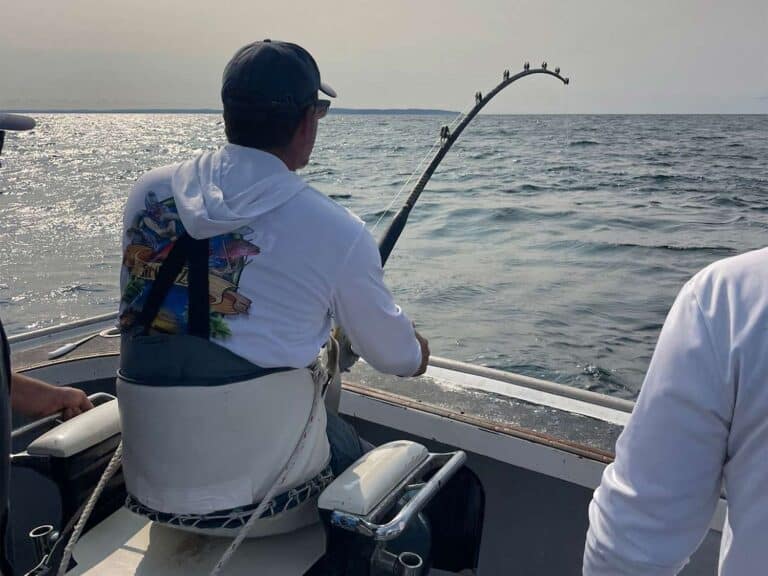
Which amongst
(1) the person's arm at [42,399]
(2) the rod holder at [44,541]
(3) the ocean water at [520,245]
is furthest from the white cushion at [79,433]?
(3) the ocean water at [520,245]

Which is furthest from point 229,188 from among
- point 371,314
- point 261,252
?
point 371,314

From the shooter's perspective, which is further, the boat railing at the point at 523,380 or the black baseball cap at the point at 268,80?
the boat railing at the point at 523,380

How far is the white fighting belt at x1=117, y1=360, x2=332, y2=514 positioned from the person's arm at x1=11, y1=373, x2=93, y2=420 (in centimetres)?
42

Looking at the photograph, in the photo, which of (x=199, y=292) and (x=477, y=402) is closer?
(x=199, y=292)

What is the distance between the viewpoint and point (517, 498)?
8.00 feet

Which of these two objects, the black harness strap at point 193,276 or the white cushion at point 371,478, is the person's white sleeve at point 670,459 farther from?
the black harness strap at point 193,276

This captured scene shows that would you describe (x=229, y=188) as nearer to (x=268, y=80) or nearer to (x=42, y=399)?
(x=268, y=80)

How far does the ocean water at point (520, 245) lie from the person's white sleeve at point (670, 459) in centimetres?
259

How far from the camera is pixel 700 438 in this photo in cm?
87

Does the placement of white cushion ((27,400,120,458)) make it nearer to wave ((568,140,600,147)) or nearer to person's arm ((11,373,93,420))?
person's arm ((11,373,93,420))

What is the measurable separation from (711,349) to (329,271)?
33.1 inches

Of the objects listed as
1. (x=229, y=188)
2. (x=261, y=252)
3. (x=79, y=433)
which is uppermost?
(x=229, y=188)

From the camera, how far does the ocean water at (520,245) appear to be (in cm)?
670

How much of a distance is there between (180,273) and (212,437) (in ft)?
1.10
